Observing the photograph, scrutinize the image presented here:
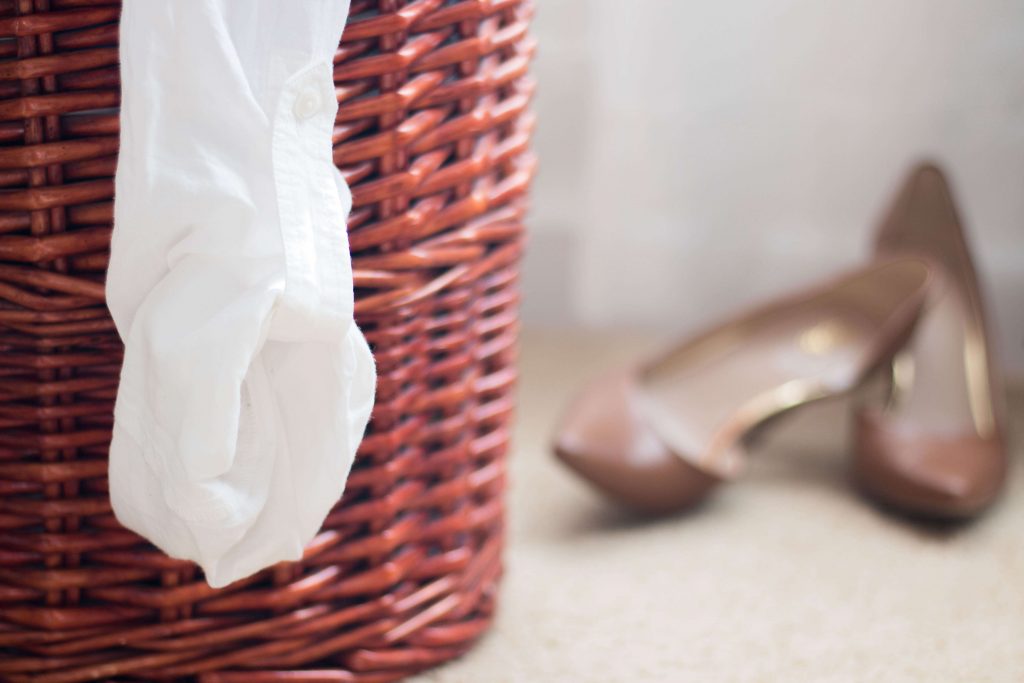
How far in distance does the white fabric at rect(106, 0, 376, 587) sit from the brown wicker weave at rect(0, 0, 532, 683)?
54 mm

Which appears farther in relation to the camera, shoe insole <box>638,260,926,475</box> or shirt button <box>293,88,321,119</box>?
shoe insole <box>638,260,926,475</box>

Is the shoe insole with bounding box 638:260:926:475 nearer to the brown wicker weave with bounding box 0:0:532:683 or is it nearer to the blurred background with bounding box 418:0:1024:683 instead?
the blurred background with bounding box 418:0:1024:683

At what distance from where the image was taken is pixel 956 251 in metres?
1.05

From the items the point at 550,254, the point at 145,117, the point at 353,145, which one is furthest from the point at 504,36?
the point at 550,254

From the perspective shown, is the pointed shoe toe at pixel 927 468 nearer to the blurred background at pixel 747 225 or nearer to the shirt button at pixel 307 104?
the blurred background at pixel 747 225

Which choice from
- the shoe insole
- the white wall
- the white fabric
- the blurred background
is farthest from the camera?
the white wall

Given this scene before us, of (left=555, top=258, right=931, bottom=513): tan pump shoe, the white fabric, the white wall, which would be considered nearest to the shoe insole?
(left=555, top=258, right=931, bottom=513): tan pump shoe

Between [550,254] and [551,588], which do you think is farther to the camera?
[550,254]

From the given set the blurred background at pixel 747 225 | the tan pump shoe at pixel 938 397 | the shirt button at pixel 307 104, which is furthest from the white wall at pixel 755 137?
the shirt button at pixel 307 104

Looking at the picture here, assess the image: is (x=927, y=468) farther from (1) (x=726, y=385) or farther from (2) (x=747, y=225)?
(2) (x=747, y=225)

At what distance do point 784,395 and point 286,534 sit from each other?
0.58 m

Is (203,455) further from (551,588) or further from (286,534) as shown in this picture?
(551,588)

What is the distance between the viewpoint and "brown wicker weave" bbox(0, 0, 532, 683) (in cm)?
54

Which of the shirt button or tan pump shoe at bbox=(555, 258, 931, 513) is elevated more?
the shirt button
